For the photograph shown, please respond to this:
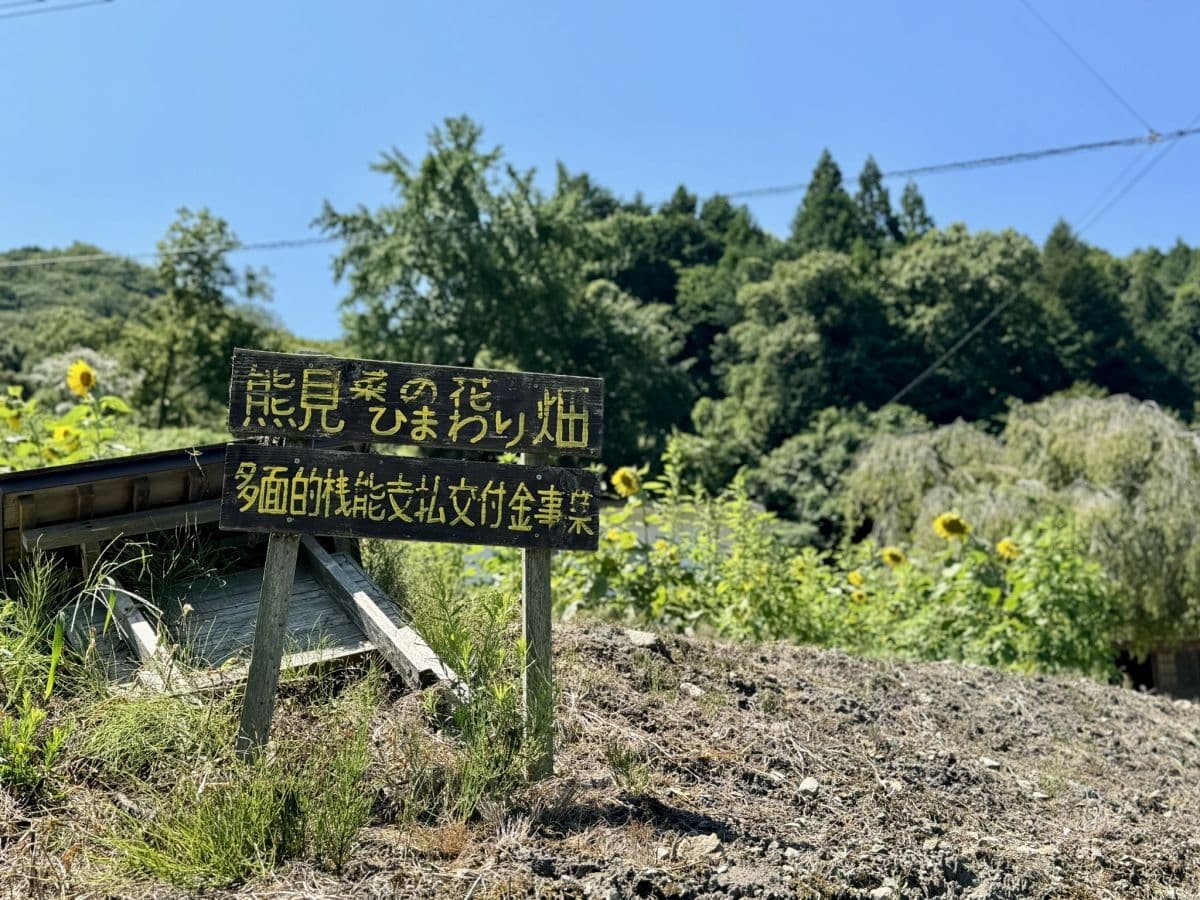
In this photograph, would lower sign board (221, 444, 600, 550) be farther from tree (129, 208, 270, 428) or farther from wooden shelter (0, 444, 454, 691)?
tree (129, 208, 270, 428)

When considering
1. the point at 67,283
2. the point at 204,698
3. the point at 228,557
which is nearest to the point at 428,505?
the point at 204,698

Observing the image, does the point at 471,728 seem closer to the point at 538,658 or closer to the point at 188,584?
the point at 538,658

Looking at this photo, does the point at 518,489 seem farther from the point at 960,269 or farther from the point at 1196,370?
the point at 1196,370

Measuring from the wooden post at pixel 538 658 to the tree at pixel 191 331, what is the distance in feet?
80.1


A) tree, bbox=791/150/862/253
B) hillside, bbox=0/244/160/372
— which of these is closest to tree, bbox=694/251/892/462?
tree, bbox=791/150/862/253

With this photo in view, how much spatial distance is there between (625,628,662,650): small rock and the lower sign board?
1404mm

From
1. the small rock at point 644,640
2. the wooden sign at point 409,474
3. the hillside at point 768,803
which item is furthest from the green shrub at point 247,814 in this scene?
the small rock at point 644,640

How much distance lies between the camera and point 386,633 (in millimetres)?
3943

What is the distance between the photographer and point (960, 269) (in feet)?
138

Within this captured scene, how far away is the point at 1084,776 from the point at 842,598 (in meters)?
3.00

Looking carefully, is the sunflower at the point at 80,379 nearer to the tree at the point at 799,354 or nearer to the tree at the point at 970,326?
the tree at the point at 799,354

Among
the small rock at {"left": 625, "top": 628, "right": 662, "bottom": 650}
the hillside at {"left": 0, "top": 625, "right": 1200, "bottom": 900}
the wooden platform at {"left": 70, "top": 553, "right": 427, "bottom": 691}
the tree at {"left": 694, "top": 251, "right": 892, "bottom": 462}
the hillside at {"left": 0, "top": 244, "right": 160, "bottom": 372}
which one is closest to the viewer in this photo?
the hillside at {"left": 0, "top": 625, "right": 1200, "bottom": 900}

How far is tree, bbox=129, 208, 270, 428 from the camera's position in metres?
26.4

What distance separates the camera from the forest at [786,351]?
1128 centimetres
